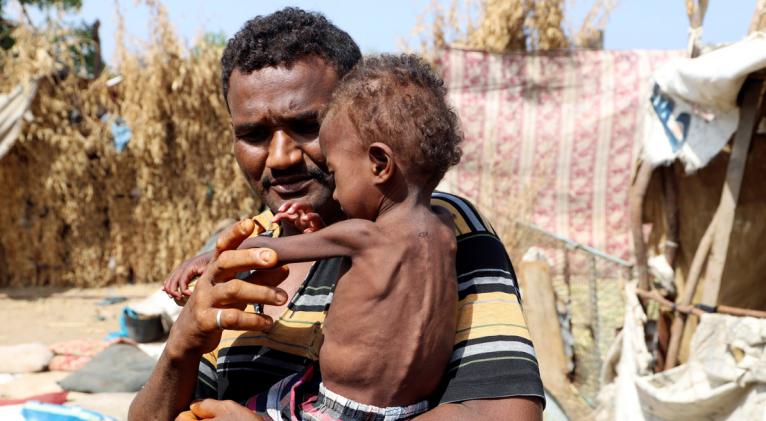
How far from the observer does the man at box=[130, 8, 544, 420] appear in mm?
1354

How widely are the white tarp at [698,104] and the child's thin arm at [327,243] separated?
295cm

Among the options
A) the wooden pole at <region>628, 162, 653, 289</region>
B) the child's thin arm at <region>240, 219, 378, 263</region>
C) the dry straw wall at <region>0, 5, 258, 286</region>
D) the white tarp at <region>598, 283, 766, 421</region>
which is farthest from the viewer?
the dry straw wall at <region>0, 5, 258, 286</region>

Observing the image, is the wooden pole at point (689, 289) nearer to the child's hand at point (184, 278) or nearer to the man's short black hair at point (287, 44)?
the man's short black hair at point (287, 44)

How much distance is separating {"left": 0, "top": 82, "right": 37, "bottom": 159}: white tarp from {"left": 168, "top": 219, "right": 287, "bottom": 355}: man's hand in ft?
30.0

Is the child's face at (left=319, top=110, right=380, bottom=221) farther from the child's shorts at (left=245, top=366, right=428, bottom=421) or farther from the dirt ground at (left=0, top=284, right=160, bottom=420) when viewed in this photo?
the dirt ground at (left=0, top=284, right=160, bottom=420)

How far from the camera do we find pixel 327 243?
1.44 meters

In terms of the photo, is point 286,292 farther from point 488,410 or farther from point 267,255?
point 488,410

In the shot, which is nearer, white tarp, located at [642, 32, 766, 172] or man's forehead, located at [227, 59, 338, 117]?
A: man's forehead, located at [227, 59, 338, 117]

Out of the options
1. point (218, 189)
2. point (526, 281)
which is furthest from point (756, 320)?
point (218, 189)

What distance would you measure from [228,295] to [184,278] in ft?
1.39

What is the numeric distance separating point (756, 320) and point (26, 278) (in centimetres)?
1029

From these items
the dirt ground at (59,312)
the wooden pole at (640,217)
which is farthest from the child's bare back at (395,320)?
the dirt ground at (59,312)

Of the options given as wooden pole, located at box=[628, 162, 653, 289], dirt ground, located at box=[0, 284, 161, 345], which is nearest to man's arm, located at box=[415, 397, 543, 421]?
wooden pole, located at box=[628, 162, 653, 289]

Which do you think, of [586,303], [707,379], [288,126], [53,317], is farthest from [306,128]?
[53,317]
